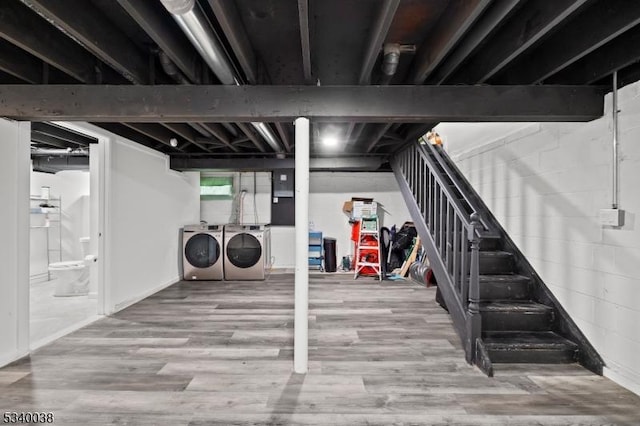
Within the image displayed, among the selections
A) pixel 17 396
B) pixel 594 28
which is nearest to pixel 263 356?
pixel 17 396

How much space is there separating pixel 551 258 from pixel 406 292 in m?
1.99

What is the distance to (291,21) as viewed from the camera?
1.72 meters

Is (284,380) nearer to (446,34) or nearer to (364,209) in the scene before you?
(446,34)

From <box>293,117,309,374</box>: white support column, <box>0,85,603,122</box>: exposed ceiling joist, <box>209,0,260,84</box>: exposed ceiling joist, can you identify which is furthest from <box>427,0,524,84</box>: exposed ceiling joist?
<box>209,0,260,84</box>: exposed ceiling joist

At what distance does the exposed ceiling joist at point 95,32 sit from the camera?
139 centimetres

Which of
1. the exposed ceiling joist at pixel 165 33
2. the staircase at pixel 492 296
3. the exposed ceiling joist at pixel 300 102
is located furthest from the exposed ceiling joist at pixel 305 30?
the staircase at pixel 492 296

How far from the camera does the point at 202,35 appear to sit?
1538 mm

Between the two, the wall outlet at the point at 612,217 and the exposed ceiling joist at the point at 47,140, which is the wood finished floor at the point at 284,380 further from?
the exposed ceiling joist at the point at 47,140

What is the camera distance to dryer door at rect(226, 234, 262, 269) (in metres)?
4.97

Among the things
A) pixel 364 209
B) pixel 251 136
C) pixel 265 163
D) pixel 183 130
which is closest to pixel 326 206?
pixel 364 209

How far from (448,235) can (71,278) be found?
486cm

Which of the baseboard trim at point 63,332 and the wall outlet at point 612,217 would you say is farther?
the baseboard trim at point 63,332

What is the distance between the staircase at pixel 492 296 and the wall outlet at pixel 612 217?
0.69m

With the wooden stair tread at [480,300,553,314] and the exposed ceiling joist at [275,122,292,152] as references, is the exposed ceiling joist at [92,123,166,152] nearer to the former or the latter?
the exposed ceiling joist at [275,122,292,152]
